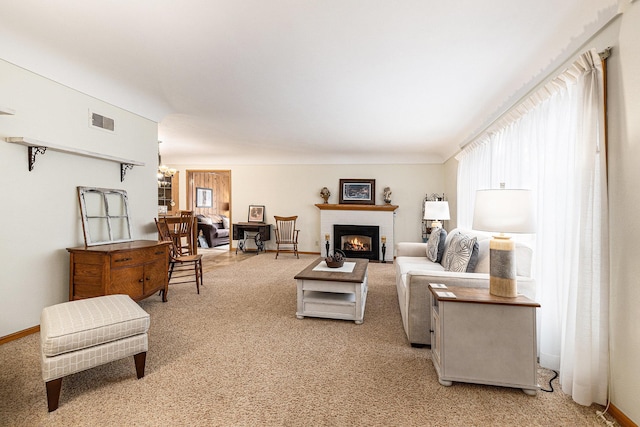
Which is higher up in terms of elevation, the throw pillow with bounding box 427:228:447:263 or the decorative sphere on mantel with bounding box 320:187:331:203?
the decorative sphere on mantel with bounding box 320:187:331:203

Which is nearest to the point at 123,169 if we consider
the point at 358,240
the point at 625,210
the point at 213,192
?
the point at 625,210

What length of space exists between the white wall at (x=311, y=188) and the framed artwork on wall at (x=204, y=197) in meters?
1.81

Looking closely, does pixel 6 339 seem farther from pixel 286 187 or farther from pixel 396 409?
pixel 286 187

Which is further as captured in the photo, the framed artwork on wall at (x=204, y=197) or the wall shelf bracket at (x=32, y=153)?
the framed artwork on wall at (x=204, y=197)

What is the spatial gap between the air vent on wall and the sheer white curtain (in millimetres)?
4339

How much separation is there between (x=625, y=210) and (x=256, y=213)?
692 cm

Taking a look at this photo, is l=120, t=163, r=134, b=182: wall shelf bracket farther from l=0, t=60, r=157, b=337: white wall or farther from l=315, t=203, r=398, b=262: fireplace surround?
l=315, t=203, r=398, b=262: fireplace surround

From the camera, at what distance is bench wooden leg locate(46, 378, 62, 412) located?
168 centimetres

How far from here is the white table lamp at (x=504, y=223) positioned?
6.39ft

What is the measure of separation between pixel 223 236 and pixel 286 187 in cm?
267

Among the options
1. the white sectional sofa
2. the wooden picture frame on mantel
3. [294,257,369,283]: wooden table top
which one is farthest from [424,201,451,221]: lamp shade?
the wooden picture frame on mantel

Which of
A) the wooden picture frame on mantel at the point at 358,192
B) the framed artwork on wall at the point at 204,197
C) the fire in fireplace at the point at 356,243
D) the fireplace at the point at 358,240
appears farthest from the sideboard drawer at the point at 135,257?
the framed artwork on wall at the point at 204,197

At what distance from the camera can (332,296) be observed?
3207 mm

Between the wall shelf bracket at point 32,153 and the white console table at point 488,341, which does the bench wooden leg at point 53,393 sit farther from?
the white console table at point 488,341
